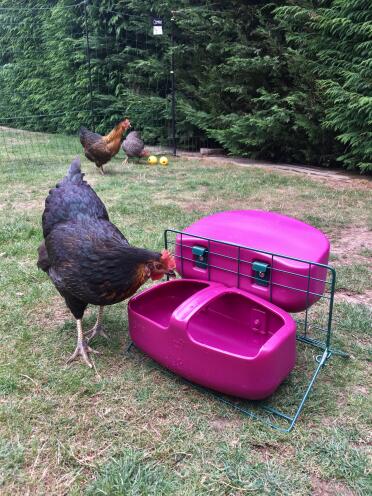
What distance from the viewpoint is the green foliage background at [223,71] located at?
6.18 m

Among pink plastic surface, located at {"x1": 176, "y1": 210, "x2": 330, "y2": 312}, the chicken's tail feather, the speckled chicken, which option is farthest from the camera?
the speckled chicken

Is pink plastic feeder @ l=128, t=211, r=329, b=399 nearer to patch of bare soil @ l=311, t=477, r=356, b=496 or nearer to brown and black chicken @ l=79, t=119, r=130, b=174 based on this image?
patch of bare soil @ l=311, t=477, r=356, b=496

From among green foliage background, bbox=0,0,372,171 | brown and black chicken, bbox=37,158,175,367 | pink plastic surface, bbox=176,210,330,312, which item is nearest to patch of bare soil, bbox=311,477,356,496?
pink plastic surface, bbox=176,210,330,312

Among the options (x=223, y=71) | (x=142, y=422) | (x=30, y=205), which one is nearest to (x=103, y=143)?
(x=30, y=205)

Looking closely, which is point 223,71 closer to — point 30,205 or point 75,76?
point 30,205

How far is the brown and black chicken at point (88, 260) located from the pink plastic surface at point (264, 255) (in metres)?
0.25

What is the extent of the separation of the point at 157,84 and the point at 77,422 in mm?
8324

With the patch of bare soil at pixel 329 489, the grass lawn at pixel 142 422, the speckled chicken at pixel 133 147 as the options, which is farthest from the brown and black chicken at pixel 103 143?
the patch of bare soil at pixel 329 489

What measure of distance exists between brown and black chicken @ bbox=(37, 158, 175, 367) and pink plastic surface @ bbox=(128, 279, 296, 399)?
202mm

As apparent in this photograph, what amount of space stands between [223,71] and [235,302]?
6.19 m

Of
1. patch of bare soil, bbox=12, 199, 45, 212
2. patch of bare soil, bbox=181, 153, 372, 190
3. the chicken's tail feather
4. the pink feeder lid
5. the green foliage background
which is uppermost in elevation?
the green foliage background

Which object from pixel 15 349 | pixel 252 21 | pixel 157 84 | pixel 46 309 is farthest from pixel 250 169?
pixel 15 349

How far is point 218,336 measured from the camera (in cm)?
226

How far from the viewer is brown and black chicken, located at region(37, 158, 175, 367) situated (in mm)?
2031
